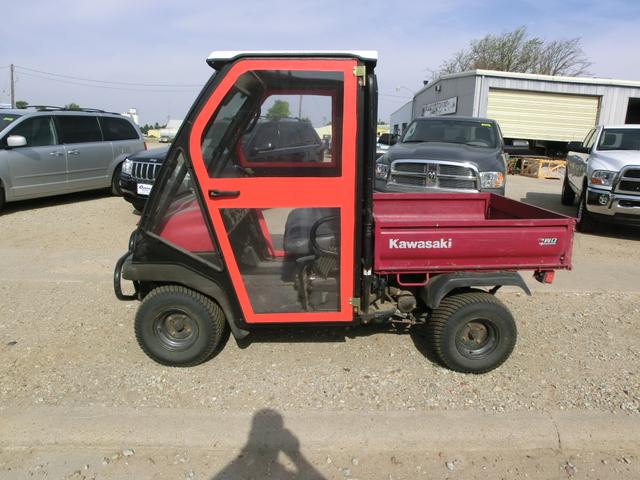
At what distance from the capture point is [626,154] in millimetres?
8016

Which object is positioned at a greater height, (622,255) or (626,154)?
(626,154)

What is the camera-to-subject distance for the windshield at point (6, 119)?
29.0 feet

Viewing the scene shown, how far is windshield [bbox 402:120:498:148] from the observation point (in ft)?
26.7

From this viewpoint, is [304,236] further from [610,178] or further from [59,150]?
[59,150]

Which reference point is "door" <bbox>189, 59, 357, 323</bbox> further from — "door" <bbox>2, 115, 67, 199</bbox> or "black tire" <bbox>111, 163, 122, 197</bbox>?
"black tire" <bbox>111, 163, 122, 197</bbox>

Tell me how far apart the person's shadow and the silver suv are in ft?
25.4

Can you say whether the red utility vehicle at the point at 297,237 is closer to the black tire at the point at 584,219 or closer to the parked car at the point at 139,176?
the parked car at the point at 139,176

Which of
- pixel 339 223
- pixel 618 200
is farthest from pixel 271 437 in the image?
pixel 618 200

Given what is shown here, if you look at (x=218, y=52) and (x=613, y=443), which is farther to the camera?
(x=218, y=52)

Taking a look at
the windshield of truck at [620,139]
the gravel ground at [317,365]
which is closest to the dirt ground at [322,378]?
the gravel ground at [317,365]

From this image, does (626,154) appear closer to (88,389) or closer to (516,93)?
(88,389)

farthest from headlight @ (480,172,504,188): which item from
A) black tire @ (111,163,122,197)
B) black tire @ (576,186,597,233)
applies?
black tire @ (111,163,122,197)

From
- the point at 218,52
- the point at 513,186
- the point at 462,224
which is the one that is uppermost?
the point at 218,52

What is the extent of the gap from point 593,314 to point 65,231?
731 cm
